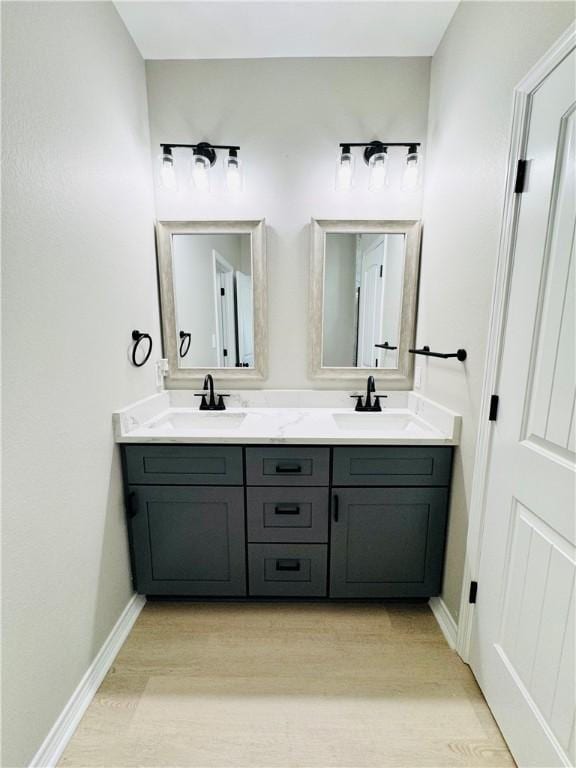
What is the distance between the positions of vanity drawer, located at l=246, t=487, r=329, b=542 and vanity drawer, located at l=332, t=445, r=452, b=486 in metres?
0.15

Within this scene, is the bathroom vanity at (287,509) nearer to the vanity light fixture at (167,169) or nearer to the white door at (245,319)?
the white door at (245,319)

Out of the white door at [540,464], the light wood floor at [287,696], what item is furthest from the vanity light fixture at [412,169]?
the light wood floor at [287,696]

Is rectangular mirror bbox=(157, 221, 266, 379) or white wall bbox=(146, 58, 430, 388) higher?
white wall bbox=(146, 58, 430, 388)

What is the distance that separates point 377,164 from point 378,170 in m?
0.03

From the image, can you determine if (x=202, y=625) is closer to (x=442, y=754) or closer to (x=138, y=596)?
(x=138, y=596)

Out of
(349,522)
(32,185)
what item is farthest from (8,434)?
(349,522)

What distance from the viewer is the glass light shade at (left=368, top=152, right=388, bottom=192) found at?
5.33 feet

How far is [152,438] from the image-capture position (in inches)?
56.4

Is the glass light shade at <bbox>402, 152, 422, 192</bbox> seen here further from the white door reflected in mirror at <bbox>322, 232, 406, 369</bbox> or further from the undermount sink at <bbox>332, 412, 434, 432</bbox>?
the undermount sink at <bbox>332, 412, 434, 432</bbox>

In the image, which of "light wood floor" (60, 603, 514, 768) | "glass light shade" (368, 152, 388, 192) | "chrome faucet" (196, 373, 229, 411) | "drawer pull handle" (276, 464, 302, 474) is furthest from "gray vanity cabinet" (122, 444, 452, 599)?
"glass light shade" (368, 152, 388, 192)

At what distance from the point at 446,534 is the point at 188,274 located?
191 cm

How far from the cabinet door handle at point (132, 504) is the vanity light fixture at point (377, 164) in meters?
1.87

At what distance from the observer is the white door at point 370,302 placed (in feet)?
5.90

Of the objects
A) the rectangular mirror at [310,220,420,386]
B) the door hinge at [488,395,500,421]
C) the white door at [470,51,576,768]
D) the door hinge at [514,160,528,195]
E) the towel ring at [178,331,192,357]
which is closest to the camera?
the white door at [470,51,576,768]
